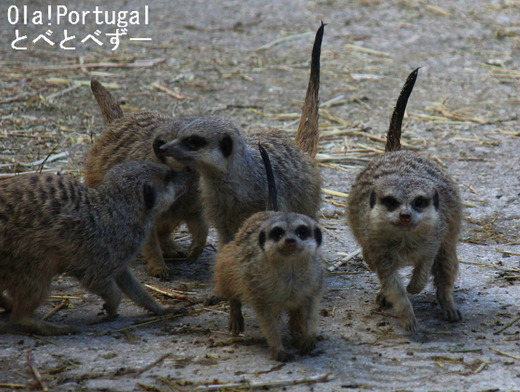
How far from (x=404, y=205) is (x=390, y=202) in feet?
0.31

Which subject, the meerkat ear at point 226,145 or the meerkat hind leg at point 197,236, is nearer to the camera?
the meerkat ear at point 226,145

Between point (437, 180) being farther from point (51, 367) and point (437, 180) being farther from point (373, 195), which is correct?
point (51, 367)

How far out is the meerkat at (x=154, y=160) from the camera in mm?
5082

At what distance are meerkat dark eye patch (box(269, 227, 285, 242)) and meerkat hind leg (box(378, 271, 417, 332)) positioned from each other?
79cm

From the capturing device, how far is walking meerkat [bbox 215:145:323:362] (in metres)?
3.79

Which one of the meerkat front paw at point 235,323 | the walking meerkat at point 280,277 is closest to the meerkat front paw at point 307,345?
the walking meerkat at point 280,277

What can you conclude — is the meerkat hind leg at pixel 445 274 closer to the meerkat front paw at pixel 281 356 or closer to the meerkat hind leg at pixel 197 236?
the meerkat front paw at pixel 281 356

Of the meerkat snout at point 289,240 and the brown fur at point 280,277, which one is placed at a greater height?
the meerkat snout at point 289,240

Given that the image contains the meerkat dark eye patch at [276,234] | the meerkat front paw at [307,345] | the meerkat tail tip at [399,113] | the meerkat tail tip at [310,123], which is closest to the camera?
the meerkat dark eye patch at [276,234]

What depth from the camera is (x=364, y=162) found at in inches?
271

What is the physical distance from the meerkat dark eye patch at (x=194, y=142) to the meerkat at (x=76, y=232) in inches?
7.4
